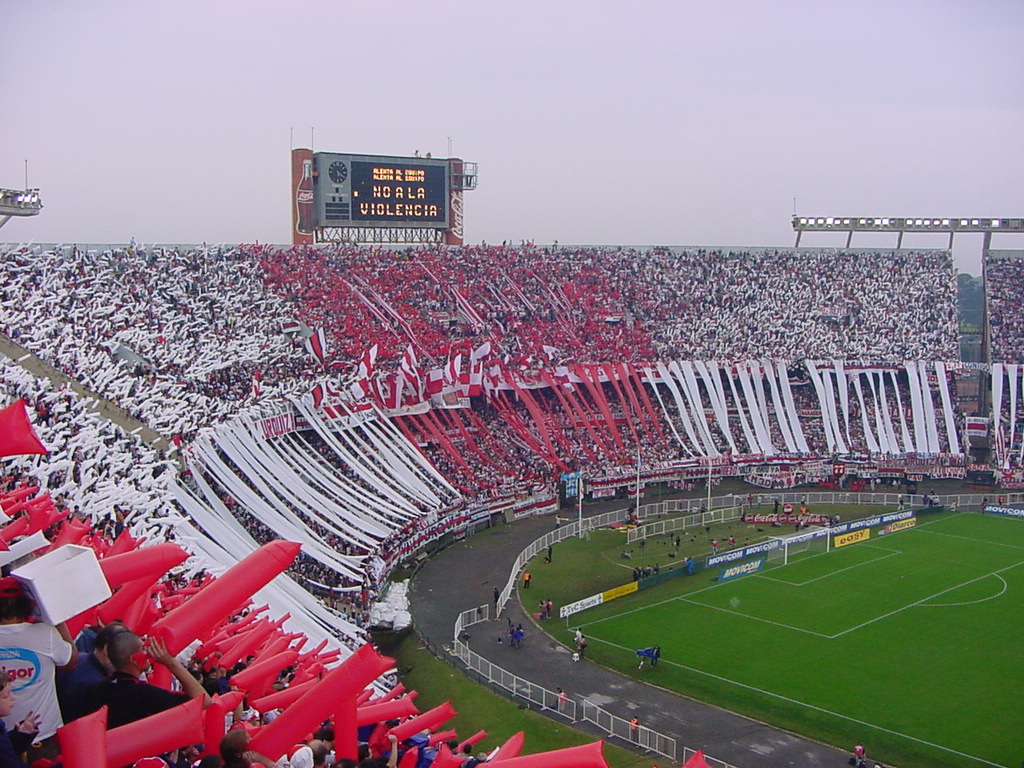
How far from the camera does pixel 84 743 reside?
4773mm

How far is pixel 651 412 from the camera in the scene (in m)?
51.8

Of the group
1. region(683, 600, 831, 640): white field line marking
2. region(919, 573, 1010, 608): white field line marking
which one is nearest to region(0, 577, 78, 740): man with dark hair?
region(683, 600, 831, 640): white field line marking

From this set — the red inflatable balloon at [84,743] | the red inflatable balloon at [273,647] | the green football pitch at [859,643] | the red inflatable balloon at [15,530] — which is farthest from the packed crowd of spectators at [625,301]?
the red inflatable balloon at [84,743]

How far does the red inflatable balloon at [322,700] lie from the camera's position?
5.52 metres

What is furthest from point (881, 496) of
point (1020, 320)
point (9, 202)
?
point (9, 202)

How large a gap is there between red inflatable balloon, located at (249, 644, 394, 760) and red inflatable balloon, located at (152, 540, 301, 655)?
790 millimetres

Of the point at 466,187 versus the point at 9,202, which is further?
the point at 466,187

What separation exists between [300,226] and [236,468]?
2543cm

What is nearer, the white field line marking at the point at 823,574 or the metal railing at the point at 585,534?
the metal railing at the point at 585,534

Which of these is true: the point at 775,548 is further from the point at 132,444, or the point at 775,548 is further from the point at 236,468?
the point at 132,444

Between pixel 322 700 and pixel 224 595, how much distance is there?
1.02 meters

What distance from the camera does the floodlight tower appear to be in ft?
139

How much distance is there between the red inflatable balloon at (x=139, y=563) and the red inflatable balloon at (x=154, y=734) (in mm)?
1087

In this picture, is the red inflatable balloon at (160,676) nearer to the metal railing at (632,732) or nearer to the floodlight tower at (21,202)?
the metal railing at (632,732)
